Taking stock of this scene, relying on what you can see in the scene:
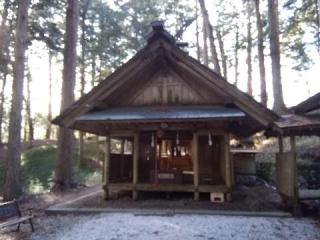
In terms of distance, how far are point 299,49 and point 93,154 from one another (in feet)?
55.2

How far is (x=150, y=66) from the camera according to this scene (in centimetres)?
1188

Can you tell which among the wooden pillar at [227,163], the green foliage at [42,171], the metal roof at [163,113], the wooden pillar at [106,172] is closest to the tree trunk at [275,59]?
the metal roof at [163,113]

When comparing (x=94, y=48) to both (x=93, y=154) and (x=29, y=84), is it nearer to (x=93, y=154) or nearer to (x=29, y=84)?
→ (x=93, y=154)

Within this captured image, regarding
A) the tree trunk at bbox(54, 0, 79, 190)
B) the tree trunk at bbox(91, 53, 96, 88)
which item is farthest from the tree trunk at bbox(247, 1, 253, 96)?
the tree trunk at bbox(54, 0, 79, 190)

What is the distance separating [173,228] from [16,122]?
729 centimetres

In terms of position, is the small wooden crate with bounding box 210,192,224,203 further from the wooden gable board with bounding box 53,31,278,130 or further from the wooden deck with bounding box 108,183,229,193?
the wooden gable board with bounding box 53,31,278,130

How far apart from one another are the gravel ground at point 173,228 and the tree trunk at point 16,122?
3.60m

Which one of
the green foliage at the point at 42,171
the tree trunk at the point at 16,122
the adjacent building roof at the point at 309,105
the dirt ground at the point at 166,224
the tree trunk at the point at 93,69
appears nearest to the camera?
the dirt ground at the point at 166,224

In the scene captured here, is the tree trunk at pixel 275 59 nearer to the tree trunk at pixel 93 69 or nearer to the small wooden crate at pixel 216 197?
the small wooden crate at pixel 216 197

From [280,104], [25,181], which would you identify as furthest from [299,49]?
[25,181]

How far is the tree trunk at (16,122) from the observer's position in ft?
40.0

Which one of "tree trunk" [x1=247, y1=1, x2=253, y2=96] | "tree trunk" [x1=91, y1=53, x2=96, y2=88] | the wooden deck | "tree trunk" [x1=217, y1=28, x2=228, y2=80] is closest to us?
the wooden deck

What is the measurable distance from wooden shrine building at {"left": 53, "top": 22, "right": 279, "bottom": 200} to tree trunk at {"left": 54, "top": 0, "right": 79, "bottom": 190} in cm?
253

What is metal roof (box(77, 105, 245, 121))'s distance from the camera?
10000 millimetres
